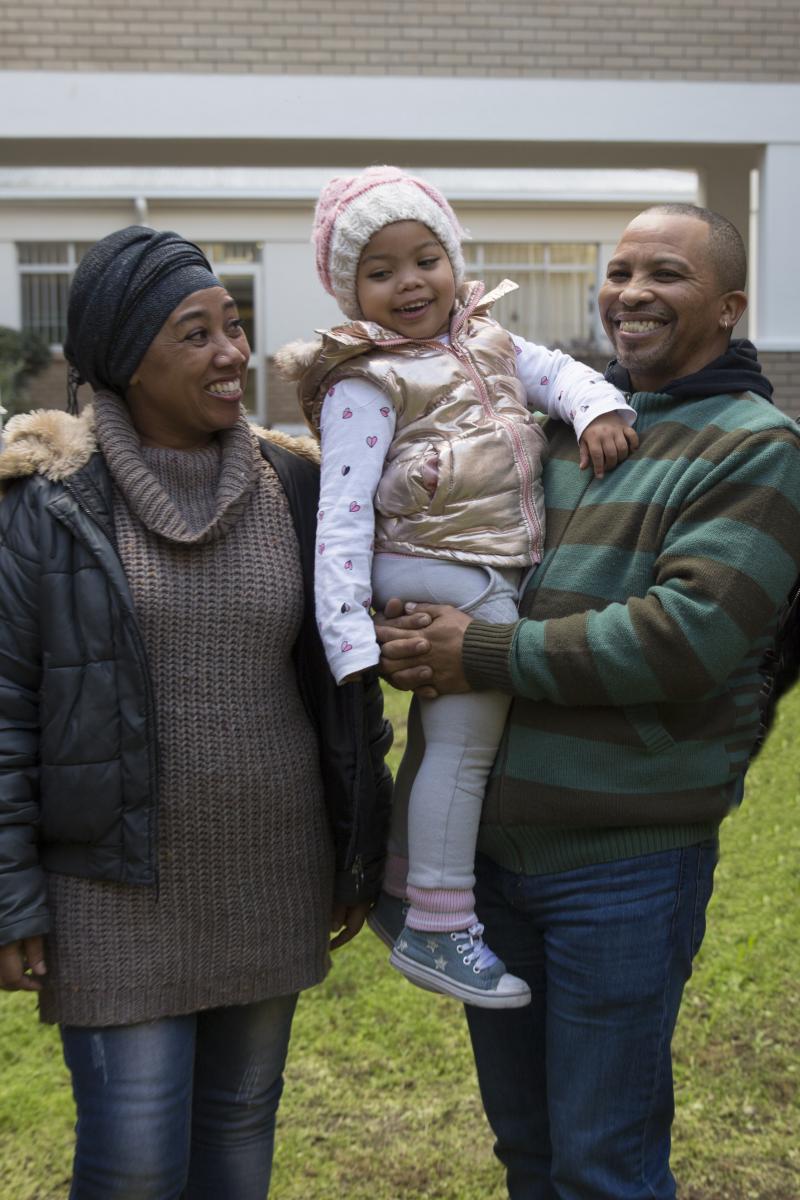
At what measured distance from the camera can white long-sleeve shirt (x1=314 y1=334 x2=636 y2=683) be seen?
2266 millimetres

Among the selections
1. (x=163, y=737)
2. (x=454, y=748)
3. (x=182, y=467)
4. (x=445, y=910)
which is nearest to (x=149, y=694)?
(x=163, y=737)

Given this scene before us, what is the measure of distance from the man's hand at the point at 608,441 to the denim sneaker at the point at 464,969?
34.4 inches

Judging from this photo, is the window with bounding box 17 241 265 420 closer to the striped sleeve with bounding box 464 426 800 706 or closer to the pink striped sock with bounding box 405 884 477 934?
the pink striped sock with bounding box 405 884 477 934

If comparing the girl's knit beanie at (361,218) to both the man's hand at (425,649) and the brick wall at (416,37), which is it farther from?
the brick wall at (416,37)

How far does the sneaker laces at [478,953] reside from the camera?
2.32m

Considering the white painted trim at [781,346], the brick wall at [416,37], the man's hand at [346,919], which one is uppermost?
the brick wall at [416,37]

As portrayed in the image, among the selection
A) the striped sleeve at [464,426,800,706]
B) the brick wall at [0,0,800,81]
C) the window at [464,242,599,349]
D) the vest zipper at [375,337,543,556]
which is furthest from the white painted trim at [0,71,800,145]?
the striped sleeve at [464,426,800,706]

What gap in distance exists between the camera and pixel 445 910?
233 centimetres

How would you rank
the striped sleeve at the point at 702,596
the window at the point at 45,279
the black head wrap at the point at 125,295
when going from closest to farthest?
the striped sleeve at the point at 702,596
the black head wrap at the point at 125,295
the window at the point at 45,279

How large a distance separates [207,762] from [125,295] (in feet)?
2.75

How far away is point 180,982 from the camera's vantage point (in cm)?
228

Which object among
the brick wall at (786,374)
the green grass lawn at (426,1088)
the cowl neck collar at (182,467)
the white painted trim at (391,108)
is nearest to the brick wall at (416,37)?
the white painted trim at (391,108)

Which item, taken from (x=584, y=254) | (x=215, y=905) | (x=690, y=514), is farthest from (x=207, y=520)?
(x=584, y=254)

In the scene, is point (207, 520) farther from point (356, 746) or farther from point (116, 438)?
point (356, 746)
